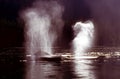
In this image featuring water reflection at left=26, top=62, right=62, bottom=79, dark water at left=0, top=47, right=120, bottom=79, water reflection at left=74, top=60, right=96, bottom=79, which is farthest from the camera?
dark water at left=0, top=47, right=120, bottom=79

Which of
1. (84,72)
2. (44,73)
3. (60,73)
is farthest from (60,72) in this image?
(84,72)

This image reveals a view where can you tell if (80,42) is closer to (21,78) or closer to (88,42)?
(88,42)

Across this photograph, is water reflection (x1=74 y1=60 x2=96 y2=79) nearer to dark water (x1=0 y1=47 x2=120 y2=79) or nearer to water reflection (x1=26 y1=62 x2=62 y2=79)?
dark water (x1=0 y1=47 x2=120 y2=79)

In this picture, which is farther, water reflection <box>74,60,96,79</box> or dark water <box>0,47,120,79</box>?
dark water <box>0,47,120,79</box>

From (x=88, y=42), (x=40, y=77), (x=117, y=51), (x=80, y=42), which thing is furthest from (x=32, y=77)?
(x=88, y=42)

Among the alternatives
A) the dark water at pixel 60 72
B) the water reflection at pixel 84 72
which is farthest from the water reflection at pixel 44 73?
the water reflection at pixel 84 72

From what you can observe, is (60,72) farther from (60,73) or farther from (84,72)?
(84,72)

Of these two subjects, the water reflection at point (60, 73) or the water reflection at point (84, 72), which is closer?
the water reflection at point (60, 73)

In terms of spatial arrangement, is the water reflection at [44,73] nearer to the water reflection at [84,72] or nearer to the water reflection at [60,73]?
the water reflection at [60,73]

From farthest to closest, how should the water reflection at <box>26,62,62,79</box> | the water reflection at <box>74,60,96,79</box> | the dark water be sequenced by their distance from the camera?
the dark water
the water reflection at <box>74,60,96,79</box>
the water reflection at <box>26,62,62,79</box>

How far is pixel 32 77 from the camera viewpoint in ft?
84.2

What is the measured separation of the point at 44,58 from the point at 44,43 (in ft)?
64.7

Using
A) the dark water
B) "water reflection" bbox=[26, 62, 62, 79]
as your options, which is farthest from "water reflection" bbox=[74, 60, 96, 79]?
"water reflection" bbox=[26, 62, 62, 79]

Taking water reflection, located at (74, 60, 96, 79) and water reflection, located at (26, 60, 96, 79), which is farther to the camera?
water reflection, located at (74, 60, 96, 79)
